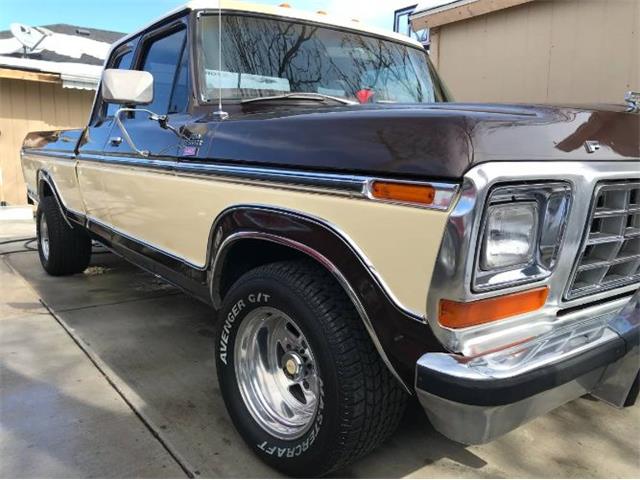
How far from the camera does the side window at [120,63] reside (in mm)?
4016

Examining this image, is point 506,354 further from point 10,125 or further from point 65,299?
point 10,125

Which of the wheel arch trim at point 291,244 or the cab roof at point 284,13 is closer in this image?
the wheel arch trim at point 291,244

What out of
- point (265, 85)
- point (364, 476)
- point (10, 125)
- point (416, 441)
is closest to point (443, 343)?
point (364, 476)

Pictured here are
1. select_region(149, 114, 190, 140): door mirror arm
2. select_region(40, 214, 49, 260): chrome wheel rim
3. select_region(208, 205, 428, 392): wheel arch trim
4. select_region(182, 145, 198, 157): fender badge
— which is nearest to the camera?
select_region(208, 205, 428, 392): wheel arch trim

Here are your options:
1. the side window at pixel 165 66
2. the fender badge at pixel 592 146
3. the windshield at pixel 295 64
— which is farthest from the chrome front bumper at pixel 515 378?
the side window at pixel 165 66

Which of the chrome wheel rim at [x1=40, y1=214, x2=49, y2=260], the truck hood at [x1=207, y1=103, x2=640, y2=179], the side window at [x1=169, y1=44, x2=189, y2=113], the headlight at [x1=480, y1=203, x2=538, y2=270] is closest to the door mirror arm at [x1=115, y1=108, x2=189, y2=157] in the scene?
the side window at [x1=169, y1=44, x2=189, y2=113]

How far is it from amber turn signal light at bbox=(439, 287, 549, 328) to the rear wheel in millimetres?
4347

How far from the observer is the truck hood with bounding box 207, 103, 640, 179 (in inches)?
64.3

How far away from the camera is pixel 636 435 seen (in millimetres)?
2680

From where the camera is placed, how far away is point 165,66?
3.41 metres

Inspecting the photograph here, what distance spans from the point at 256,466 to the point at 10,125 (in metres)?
10.3

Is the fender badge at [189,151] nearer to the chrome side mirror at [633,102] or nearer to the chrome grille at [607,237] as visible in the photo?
the chrome grille at [607,237]

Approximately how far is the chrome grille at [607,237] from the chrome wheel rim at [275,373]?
1054 millimetres

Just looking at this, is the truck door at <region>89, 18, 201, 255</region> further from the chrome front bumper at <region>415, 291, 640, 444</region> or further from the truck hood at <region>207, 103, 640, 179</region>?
the chrome front bumper at <region>415, 291, 640, 444</region>
